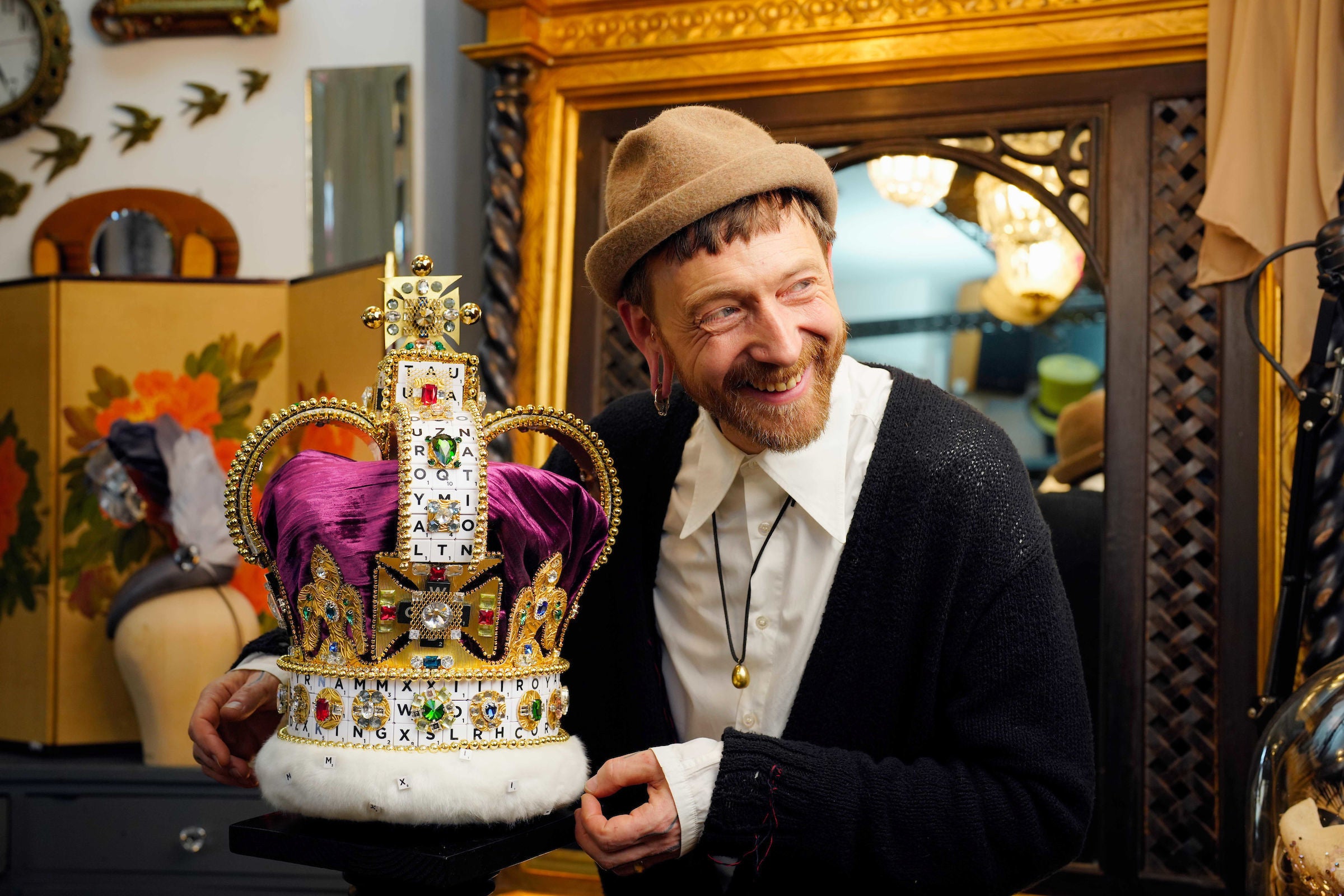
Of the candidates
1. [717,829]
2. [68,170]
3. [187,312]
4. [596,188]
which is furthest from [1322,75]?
[68,170]

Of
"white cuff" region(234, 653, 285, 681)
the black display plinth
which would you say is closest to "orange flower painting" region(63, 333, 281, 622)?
"white cuff" region(234, 653, 285, 681)

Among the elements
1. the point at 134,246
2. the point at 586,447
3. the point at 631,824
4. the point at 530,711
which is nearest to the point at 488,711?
the point at 530,711

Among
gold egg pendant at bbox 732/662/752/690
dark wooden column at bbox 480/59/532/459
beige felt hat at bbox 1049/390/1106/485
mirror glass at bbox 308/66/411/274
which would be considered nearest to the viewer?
gold egg pendant at bbox 732/662/752/690

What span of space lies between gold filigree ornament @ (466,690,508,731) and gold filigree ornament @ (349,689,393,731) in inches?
2.8

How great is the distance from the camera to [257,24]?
9.23 ft

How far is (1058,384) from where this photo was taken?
2439 mm

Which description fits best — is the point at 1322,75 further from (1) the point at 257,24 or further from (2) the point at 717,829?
(1) the point at 257,24

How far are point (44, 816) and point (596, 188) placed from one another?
1.74m

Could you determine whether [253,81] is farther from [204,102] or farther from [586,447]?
[586,447]

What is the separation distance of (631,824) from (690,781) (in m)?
0.07

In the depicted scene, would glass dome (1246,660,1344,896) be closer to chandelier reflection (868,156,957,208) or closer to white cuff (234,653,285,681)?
white cuff (234,653,285,681)

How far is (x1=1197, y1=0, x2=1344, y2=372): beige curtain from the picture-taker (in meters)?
2.08

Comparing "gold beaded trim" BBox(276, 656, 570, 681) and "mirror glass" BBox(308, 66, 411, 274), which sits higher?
"mirror glass" BBox(308, 66, 411, 274)

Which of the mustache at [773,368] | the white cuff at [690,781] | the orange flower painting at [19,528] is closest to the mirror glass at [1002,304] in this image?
the mustache at [773,368]
